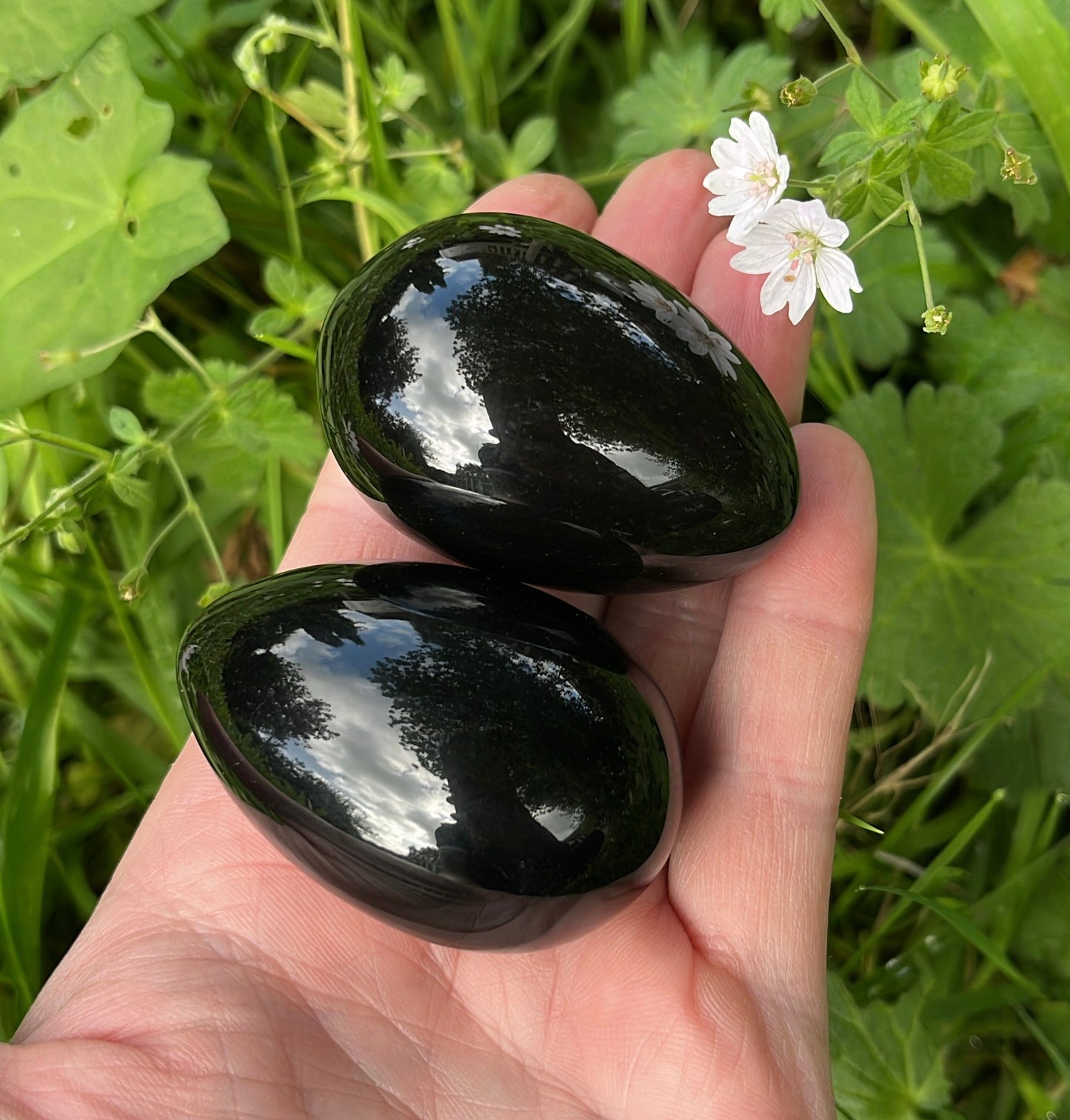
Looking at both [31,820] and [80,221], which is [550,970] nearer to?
[31,820]

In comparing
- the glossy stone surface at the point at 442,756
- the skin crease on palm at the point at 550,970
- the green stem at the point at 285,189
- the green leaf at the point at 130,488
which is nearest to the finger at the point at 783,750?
the skin crease on palm at the point at 550,970

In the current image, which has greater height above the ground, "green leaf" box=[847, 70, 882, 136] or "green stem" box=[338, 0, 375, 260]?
"green stem" box=[338, 0, 375, 260]

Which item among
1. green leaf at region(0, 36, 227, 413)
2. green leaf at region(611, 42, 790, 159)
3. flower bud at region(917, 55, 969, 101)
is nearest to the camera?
flower bud at region(917, 55, 969, 101)

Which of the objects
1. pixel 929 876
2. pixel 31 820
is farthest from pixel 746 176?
pixel 31 820

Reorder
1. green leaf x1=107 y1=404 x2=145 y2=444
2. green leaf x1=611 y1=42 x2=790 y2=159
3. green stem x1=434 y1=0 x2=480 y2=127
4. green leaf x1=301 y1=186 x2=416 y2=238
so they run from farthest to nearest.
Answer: green stem x1=434 y1=0 x2=480 y2=127
green leaf x1=611 y1=42 x2=790 y2=159
green leaf x1=301 y1=186 x2=416 y2=238
green leaf x1=107 y1=404 x2=145 y2=444

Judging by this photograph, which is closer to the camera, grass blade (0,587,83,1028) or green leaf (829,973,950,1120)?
green leaf (829,973,950,1120)

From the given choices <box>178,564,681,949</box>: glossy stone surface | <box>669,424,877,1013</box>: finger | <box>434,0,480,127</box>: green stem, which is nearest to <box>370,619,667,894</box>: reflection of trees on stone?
<box>178,564,681,949</box>: glossy stone surface

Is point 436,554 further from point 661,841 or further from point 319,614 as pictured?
point 661,841

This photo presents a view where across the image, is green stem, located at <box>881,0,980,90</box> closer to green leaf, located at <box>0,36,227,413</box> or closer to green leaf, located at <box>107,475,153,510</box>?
green leaf, located at <box>0,36,227,413</box>
